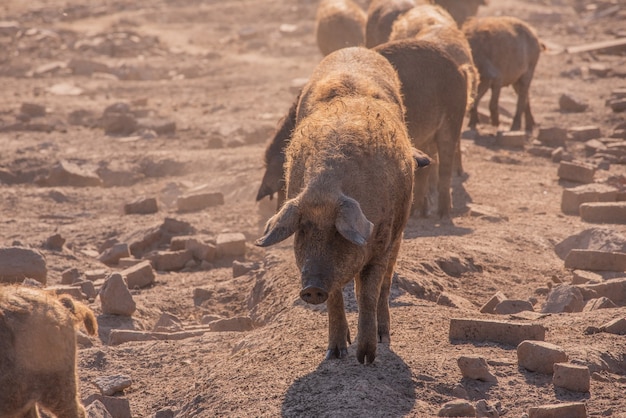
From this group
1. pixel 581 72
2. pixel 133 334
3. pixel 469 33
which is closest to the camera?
pixel 133 334

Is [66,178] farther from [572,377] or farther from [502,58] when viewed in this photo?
[572,377]

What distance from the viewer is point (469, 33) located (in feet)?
51.4

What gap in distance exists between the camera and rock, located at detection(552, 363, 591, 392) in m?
6.01

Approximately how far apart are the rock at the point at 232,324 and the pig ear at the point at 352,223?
267cm

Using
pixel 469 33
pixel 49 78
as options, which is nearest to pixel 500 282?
pixel 469 33

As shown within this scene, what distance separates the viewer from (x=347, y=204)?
5.85 meters

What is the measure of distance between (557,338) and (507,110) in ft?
35.9

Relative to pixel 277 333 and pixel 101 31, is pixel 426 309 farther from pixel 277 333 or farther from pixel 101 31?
pixel 101 31

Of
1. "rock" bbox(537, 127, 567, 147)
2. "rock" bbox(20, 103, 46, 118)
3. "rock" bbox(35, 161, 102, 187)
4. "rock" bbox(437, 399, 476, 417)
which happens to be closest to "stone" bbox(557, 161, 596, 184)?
"rock" bbox(537, 127, 567, 147)

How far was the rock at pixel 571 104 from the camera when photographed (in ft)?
55.7

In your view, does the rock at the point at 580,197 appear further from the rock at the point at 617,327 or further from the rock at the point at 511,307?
the rock at the point at 617,327

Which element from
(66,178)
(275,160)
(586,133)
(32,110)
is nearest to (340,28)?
(586,133)

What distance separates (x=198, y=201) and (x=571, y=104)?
723 centimetres

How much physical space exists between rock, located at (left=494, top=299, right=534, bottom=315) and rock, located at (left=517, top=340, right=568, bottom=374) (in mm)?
1427
